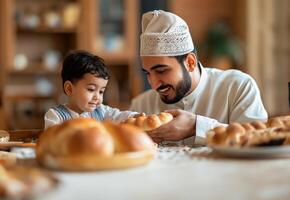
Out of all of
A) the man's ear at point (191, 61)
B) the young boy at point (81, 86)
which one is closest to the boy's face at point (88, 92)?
the young boy at point (81, 86)

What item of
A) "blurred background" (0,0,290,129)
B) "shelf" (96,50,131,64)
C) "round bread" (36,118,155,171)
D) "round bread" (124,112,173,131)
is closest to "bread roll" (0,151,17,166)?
"round bread" (36,118,155,171)

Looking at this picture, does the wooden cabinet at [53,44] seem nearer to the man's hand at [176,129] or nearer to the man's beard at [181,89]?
the man's beard at [181,89]

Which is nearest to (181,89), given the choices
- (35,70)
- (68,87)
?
(68,87)

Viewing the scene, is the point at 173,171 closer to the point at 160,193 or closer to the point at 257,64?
the point at 160,193

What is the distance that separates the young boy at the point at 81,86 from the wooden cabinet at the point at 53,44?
→ 3.37 metres

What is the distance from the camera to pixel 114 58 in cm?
548

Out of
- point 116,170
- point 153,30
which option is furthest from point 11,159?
point 153,30

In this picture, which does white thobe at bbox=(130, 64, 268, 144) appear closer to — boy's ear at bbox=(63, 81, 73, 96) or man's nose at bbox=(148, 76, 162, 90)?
man's nose at bbox=(148, 76, 162, 90)

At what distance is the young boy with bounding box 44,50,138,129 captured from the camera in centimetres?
151

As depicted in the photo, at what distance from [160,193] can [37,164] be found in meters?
0.36

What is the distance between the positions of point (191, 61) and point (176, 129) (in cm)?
49

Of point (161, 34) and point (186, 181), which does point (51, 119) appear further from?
point (186, 181)

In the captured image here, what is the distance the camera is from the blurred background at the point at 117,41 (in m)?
5.13

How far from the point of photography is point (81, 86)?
1518mm
